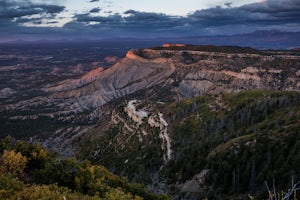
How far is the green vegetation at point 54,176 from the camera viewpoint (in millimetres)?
22859

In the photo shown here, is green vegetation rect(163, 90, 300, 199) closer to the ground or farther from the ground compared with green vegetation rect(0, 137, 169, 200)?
closer to the ground

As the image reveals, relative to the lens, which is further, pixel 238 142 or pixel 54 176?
pixel 238 142

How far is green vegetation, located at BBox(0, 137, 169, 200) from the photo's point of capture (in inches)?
900

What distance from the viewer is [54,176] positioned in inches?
1089

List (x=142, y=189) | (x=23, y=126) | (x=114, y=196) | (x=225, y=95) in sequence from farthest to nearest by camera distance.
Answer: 1. (x=23, y=126)
2. (x=225, y=95)
3. (x=142, y=189)
4. (x=114, y=196)

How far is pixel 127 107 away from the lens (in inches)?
5236

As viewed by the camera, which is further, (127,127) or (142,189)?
(127,127)

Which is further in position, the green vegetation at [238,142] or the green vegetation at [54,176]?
the green vegetation at [238,142]

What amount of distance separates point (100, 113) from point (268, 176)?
474ft

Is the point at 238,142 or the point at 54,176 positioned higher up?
the point at 54,176

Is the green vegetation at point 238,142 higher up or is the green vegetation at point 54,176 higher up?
the green vegetation at point 54,176

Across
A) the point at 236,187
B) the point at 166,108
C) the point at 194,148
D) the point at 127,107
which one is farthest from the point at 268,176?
the point at 127,107

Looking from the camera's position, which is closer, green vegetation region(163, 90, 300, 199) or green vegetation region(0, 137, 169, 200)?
green vegetation region(0, 137, 169, 200)

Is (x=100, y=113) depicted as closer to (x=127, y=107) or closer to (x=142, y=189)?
(x=127, y=107)
